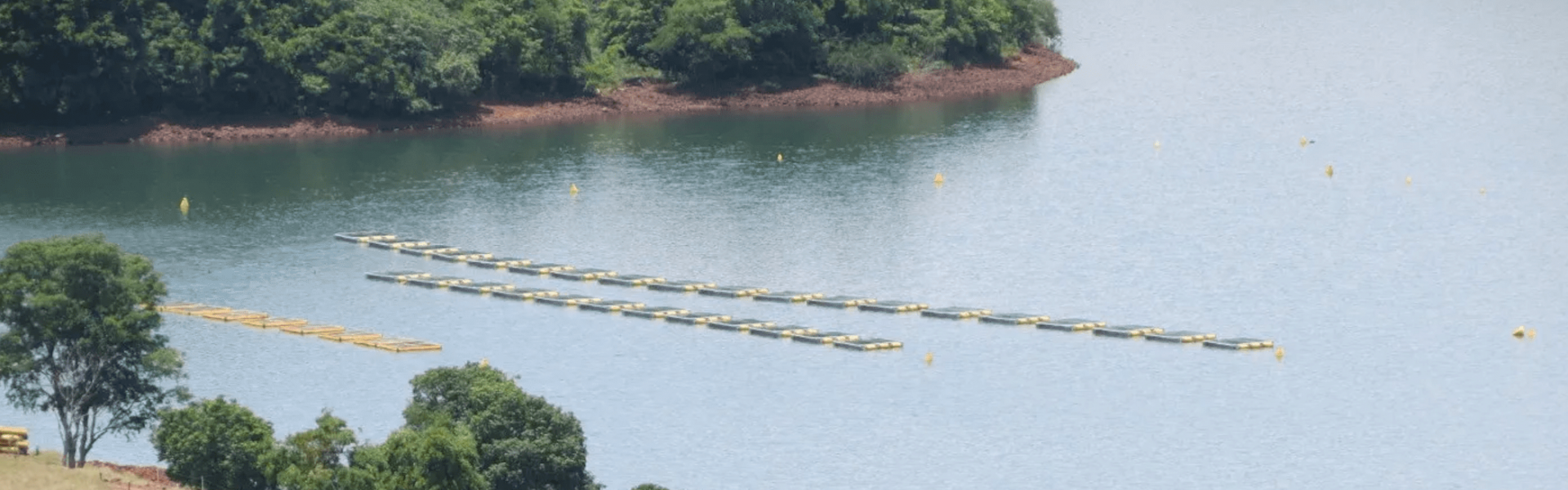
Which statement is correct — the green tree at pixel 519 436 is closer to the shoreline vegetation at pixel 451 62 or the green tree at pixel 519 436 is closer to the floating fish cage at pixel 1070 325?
the floating fish cage at pixel 1070 325

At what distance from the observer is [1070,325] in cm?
10850

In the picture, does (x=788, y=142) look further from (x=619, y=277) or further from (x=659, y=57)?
(x=619, y=277)

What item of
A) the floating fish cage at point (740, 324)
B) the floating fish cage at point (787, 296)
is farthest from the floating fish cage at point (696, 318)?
the floating fish cage at point (787, 296)

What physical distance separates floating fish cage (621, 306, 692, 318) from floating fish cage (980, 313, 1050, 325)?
12.4m

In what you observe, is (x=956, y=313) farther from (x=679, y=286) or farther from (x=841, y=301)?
(x=679, y=286)

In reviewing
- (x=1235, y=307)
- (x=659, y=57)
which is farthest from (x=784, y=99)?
(x=1235, y=307)

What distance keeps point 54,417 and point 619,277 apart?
99.1 feet

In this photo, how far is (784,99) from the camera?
181 m

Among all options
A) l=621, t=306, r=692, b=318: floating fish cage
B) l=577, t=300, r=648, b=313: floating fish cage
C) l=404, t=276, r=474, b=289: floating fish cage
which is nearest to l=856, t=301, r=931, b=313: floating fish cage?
l=621, t=306, r=692, b=318: floating fish cage

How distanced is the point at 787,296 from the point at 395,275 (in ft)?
60.9

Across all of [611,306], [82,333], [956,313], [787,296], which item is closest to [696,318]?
[611,306]

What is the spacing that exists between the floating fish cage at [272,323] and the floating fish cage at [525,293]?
30.6 feet

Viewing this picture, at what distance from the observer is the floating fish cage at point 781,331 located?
4245 inches

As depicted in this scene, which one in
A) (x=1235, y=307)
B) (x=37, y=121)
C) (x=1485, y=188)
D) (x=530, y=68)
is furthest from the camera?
(x=530, y=68)
